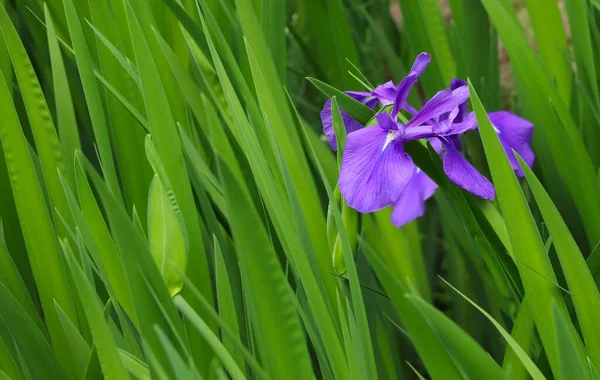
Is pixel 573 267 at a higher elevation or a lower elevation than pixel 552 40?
lower

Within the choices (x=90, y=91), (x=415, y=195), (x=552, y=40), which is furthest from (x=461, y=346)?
(x=552, y=40)

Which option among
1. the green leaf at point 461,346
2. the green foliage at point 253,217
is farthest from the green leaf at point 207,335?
the green leaf at point 461,346

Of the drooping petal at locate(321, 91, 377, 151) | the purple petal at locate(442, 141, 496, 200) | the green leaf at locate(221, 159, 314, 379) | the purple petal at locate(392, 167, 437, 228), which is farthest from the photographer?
the purple petal at locate(392, 167, 437, 228)

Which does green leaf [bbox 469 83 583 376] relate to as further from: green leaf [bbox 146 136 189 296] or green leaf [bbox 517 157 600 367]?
green leaf [bbox 146 136 189 296]

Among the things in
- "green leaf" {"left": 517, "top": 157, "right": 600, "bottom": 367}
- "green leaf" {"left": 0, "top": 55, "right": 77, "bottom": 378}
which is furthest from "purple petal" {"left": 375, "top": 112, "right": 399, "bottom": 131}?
"green leaf" {"left": 0, "top": 55, "right": 77, "bottom": 378}

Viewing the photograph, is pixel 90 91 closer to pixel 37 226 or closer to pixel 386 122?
pixel 37 226

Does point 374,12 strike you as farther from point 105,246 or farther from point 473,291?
point 105,246

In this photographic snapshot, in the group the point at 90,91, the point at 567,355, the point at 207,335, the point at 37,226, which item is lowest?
the point at 567,355
